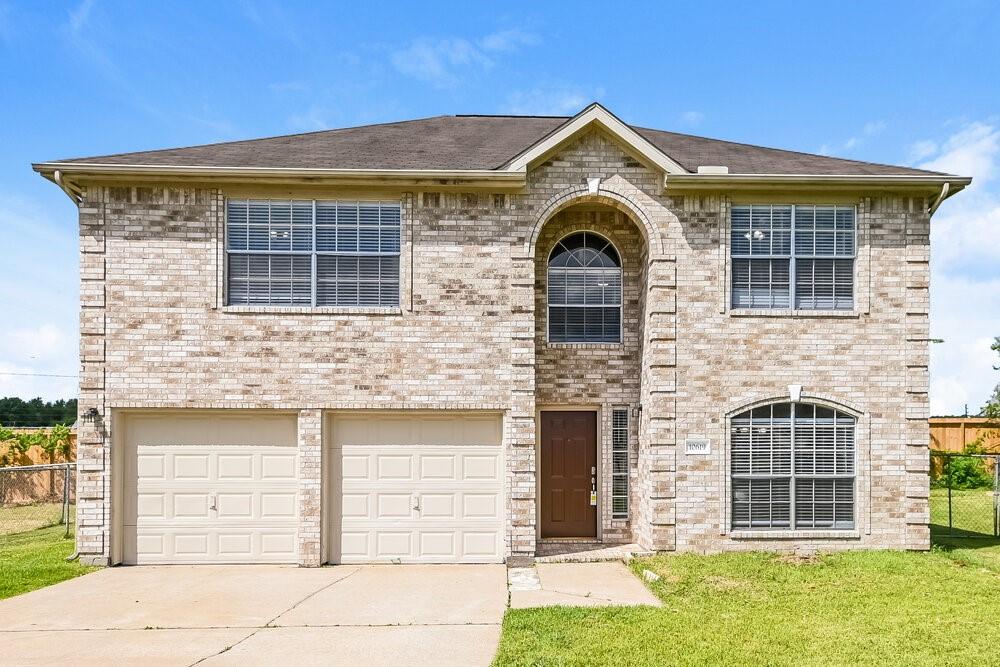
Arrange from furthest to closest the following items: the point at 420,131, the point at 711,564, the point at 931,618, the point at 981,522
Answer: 1. the point at 981,522
2. the point at 420,131
3. the point at 711,564
4. the point at 931,618

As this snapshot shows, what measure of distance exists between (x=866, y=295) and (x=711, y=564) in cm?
469

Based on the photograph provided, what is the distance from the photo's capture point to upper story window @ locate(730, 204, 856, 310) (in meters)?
9.97

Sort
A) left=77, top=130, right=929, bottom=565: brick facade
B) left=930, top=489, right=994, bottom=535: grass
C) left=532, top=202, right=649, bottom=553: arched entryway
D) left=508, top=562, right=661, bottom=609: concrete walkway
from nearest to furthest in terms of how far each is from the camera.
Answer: left=508, top=562, right=661, bottom=609: concrete walkway
left=77, top=130, right=929, bottom=565: brick facade
left=532, top=202, right=649, bottom=553: arched entryway
left=930, top=489, right=994, bottom=535: grass

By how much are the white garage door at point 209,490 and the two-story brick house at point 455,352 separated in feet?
0.11

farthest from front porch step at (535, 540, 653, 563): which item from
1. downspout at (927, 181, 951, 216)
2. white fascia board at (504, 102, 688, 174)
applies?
downspout at (927, 181, 951, 216)

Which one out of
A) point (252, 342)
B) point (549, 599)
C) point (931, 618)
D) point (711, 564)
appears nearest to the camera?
point (931, 618)

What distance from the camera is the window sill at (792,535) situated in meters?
9.72

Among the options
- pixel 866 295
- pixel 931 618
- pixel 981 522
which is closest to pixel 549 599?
pixel 931 618

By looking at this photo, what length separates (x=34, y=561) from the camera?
9.70 meters

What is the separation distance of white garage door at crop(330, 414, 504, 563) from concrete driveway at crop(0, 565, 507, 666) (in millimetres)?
340

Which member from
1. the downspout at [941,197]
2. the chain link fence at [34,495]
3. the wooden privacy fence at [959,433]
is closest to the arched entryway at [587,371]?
the downspout at [941,197]

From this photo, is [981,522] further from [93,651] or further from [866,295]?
[93,651]

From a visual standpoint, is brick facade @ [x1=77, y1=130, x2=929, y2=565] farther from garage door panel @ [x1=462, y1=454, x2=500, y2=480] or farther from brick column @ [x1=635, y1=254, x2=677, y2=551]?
garage door panel @ [x1=462, y1=454, x2=500, y2=480]

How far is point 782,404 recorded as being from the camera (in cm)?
984
